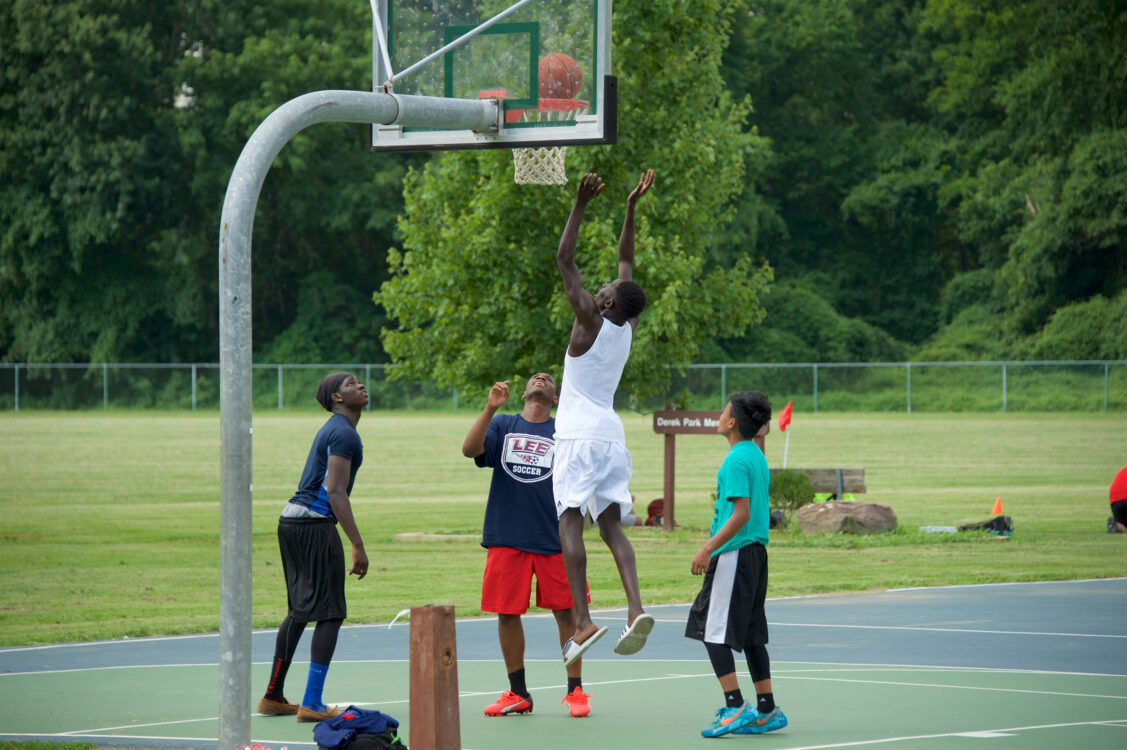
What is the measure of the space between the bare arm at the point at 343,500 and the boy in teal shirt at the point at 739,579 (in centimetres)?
197

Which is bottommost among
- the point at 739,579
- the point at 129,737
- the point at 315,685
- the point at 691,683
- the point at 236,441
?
the point at 691,683

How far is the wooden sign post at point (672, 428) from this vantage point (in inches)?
927

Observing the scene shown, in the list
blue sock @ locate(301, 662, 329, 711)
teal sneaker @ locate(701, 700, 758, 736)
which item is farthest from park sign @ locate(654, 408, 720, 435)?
blue sock @ locate(301, 662, 329, 711)

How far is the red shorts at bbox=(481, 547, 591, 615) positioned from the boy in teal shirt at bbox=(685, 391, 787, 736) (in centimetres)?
92

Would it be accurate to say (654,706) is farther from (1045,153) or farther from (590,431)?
(1045,153)

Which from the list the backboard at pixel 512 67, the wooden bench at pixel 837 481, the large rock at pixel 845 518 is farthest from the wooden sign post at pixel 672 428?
the backboard at pixel 512 67

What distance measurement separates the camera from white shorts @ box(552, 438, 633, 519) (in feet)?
29.0

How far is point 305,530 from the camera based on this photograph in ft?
30.9

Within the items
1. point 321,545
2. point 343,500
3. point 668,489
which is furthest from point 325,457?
point 668,489

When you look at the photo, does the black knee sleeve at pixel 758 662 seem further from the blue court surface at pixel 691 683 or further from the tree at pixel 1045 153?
the tree at pixel 1045 153

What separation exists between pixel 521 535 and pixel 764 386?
42.8m

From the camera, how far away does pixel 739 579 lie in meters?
9.09

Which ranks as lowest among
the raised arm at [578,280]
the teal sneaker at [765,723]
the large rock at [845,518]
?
the large rock at [845,518]

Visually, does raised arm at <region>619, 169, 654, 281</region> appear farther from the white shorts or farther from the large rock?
the large rock
